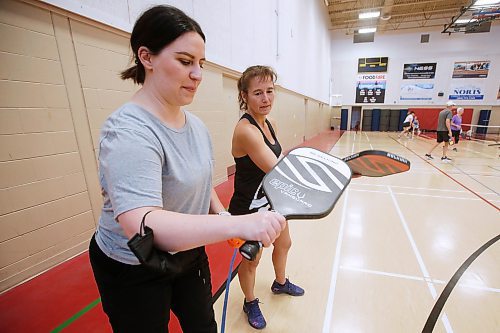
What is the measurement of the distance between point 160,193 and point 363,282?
83.5 inches

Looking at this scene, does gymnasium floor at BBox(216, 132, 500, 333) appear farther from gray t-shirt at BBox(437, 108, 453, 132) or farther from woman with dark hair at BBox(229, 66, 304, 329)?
gray t-shirt at BBox(437, 108, 453, 132)

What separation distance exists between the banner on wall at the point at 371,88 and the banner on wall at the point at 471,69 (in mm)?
4040

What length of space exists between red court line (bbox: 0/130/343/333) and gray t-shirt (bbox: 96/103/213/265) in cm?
120

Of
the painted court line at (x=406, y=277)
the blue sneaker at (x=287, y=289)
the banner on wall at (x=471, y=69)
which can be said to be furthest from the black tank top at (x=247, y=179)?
the banner on wall at (x=471, y=69)

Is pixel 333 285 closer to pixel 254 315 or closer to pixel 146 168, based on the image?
pixel 254 315

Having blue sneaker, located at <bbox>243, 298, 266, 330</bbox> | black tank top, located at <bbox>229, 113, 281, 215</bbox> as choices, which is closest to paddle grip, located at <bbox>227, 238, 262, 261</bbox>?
black tank top, located at <bbox>229, 113, 281, 215</bbox>

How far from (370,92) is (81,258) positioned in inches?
752

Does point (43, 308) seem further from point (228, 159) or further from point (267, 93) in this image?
point (228, 159)

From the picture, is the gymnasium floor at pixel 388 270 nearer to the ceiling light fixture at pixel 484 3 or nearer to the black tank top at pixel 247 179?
the black tank top at pixel 247 179

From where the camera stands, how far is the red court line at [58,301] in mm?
1617

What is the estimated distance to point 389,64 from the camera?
1686 centimetres

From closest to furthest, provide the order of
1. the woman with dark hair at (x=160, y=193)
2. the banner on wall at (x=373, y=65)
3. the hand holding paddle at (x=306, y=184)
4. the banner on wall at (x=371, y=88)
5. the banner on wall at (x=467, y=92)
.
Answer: the woman with dark hair at (x=160, y=193) < the hand holding paddle at (x=306, y=184) < the banner on wall at (x=467, y=92) < the banner on wall at (x=373, y=65) < the banner on wall at (x=371, y=88)

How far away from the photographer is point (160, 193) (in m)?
0.56

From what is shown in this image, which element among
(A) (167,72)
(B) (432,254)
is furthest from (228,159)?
(A) (167,72)
